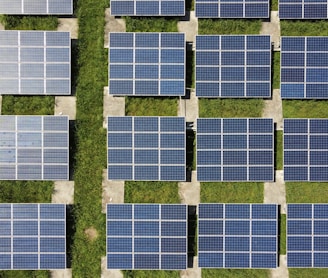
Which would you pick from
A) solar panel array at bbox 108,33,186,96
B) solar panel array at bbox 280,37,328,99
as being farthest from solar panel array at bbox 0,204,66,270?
solar panel array at bbox 280,37,328,99

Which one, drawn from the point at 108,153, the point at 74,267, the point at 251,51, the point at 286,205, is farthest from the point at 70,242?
the point at 251,51

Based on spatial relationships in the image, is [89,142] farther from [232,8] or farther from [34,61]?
[232,8]

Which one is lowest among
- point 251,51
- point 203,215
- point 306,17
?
point 203,215

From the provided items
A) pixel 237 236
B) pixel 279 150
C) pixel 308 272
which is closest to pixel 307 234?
pixel 308 272

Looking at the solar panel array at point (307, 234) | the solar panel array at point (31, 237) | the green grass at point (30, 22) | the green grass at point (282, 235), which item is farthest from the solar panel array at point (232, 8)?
the solar panel array at point (31, 237)

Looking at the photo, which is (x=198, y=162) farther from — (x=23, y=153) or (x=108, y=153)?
(x=23, y=153)

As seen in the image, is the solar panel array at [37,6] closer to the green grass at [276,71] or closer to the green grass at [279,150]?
the green grass at [276,71]
